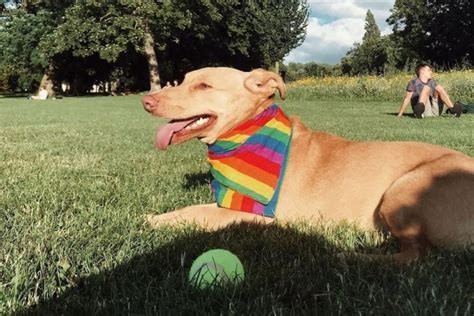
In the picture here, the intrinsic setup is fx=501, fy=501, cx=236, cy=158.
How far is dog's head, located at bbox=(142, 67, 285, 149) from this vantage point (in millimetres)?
4020

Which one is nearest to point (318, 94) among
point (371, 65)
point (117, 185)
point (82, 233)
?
point (117, 185)

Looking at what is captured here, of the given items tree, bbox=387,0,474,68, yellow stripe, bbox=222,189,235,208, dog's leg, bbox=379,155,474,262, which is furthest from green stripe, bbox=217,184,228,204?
tree, bbox=387,0,474,68

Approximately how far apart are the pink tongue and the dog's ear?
1.83 feet

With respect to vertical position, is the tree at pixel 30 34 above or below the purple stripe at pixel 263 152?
above

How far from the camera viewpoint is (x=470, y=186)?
315 centimetres

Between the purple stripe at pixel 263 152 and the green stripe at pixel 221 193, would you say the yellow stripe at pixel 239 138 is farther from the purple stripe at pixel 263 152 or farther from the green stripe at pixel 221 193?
the green stripe at pixel 221 193

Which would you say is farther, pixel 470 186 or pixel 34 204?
pixel 34 204

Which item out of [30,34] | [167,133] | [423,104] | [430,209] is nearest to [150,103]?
[167,133]

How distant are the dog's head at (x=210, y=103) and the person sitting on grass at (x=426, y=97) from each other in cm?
1216

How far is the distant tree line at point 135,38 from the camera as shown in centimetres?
3759

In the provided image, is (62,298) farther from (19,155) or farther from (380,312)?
(19,155)

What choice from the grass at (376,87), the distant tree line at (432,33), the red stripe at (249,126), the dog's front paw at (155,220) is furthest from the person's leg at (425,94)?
the distant tree line at (432,33)

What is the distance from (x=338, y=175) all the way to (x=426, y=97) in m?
13.0

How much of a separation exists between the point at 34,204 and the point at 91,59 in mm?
47947
